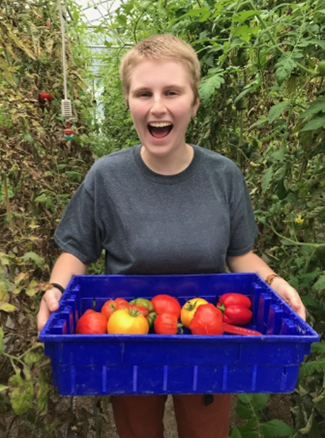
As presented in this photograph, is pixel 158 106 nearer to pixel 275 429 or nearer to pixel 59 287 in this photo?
pixel 59 287

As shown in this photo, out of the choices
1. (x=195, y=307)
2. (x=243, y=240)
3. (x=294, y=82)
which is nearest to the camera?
(x=195, y=307)

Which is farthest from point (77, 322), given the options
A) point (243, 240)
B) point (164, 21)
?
point (164, 21)

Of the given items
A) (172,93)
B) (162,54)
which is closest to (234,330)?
(172,93)

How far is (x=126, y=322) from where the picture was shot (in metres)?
1.20

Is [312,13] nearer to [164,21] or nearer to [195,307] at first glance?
[195,307]

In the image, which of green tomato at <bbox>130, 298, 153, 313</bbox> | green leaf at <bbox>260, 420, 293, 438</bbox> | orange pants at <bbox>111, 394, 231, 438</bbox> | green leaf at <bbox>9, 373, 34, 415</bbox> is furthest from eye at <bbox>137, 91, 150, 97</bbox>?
green leaf at <bbox>260, 420, 293, 438</bbox>

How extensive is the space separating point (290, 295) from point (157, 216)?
493 mm

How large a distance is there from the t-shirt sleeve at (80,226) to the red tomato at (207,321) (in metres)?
0.50

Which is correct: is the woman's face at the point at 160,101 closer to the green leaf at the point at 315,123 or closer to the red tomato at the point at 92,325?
the green leaf at the point at 315,123

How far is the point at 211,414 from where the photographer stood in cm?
146

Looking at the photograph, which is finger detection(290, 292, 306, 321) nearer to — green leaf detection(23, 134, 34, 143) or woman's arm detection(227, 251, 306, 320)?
woman's arm detection(227, 251, 306, 320)

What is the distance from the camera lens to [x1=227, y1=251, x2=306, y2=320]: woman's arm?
1.24 m

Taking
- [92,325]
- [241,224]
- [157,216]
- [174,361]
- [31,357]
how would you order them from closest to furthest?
1. [174,361]
2. [31,357]
3. [92,325]
4. [157,216]
5. [241,224]

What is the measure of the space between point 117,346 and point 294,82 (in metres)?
1.24
